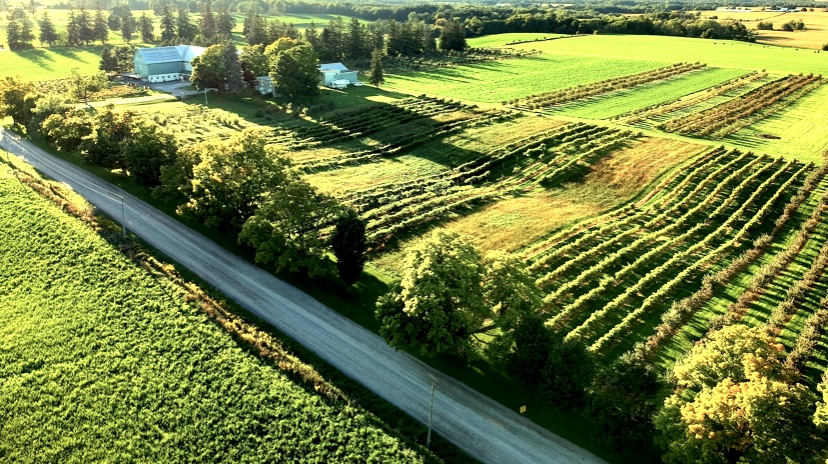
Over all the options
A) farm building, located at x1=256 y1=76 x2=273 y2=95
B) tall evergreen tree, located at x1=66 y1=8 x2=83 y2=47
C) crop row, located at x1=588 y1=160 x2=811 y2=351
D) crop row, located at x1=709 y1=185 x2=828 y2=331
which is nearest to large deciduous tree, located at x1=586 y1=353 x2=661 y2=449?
crop row, located at x1=588 y1=160 x2=811 y2=351

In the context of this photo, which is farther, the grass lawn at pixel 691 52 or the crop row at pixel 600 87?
the grass lawn at pixel 691 52

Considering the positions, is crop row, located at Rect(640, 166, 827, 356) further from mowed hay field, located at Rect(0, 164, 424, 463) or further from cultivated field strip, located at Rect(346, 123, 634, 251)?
cultivated field strip, located at Rect(346, 123, 634, 251)

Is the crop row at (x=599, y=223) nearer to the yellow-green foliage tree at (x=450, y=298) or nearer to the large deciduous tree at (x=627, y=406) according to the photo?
the yellow-green foliage tree at (x=450, y=298)

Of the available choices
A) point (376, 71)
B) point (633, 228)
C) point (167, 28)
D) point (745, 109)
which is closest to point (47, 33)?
point (167, 28)

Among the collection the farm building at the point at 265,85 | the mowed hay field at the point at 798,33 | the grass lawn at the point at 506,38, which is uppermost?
the mowed hay field at the point at 798,33

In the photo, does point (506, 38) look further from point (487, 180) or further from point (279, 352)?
point (279, 352)

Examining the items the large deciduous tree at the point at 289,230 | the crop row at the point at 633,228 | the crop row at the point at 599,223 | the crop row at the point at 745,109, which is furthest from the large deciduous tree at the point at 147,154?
the crop row at the point at 745,109

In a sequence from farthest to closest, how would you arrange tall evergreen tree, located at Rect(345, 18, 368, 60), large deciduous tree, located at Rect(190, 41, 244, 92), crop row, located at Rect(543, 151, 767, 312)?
tall evergreen tree, located at Rect(345, 18, 368, 60) < large deciduous tree, located at Rect(190, 41, 244, 92) < crop row, located at Rect(543, 151, 767, 312)
